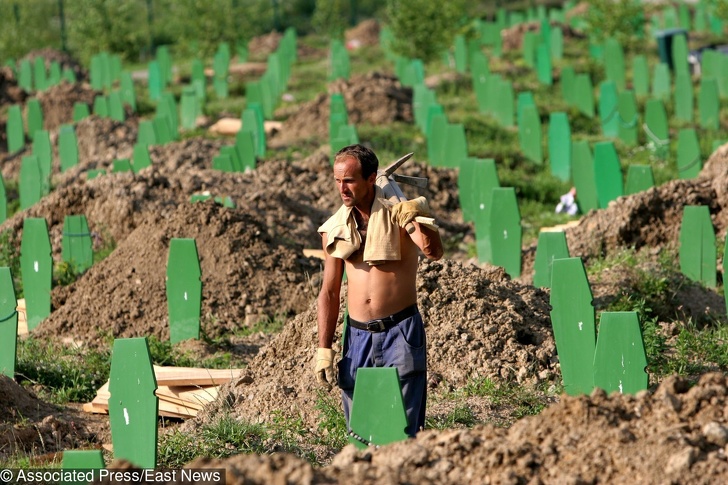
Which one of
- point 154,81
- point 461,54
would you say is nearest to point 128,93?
point 154,81

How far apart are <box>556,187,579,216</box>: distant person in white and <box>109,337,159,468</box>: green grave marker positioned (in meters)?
6.38

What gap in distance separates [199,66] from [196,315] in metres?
12.5

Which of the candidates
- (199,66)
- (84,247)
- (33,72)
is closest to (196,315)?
(84,247)

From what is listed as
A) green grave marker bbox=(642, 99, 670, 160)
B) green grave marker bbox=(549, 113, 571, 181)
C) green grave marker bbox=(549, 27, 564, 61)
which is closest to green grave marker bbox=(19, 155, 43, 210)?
green grave marker bbox=(549, 113, 571, 181)

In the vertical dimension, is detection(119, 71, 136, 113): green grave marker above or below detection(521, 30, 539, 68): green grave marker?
below

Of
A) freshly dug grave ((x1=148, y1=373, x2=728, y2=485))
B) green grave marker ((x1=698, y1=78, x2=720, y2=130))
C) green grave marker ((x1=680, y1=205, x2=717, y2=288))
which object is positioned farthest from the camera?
green grave marker ((x1=698, y1=78, x2=720, y2=130))

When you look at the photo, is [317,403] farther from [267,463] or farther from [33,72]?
[33,72]

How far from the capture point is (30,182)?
1118cm

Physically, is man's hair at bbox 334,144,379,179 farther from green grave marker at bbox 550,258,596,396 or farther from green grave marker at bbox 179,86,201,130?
green grave marker at bbox 179,86,201,130

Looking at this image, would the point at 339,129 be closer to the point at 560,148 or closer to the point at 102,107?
the point at 560,148

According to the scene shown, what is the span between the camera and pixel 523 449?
4160 millimetres

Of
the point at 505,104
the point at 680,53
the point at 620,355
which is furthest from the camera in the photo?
the point at 680,53

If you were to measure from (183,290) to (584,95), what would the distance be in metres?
8.93

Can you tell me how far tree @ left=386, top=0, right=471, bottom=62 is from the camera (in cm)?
1909
